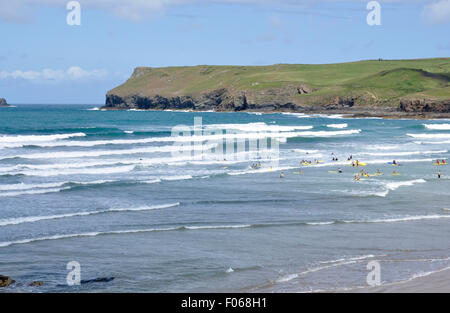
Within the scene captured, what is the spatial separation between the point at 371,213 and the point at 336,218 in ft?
6.76

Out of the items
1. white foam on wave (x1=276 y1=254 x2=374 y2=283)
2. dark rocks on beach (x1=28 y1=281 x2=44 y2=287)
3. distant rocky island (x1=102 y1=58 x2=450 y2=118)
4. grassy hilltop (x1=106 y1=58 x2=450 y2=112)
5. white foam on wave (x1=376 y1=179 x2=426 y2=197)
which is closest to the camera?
dark rocks on beach (x1=28 y1=281 x2=44 y2=287)

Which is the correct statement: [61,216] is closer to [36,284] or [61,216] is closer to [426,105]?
[36,284]

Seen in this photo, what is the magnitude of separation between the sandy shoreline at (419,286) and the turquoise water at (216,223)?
0.44 meters

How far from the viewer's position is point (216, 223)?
22.2 meters

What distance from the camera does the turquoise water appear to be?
15797 mm

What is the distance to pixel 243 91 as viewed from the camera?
167 metres

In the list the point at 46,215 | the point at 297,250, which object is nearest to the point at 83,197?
the point at 46,215

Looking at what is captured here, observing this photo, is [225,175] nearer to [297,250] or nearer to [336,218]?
[336,218]

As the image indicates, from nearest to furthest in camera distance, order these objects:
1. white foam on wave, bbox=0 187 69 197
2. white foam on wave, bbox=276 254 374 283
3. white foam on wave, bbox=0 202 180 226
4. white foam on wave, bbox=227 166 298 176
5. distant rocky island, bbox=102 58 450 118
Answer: white foam on wave, bbox=276 254 374 283 → white foam on wave, bbox=0 202 180 226 → white foam on wave, bbox=0 187 69 197 → white foam on wave, bbox=227 166 298 176 → distant rocky island, bbox=102 58 450 118

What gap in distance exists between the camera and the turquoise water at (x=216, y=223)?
51.8ft

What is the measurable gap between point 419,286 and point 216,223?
31.0 ft

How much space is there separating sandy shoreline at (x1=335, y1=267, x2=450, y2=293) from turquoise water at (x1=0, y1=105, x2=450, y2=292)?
17.4 inches

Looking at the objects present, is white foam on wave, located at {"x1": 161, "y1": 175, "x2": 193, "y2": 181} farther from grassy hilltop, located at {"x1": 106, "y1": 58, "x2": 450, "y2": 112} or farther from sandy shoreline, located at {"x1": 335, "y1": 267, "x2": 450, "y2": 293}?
grassy hilltop, located at {"x1": 106, "y1": 58, "x2": 450, "y2": 112}

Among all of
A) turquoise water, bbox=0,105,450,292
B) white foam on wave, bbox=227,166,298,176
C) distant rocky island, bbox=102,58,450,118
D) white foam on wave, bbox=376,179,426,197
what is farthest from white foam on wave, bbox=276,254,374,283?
distant rocky island, bbox=102,58,450,118
